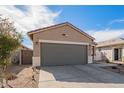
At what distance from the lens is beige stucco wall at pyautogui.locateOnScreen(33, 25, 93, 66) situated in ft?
49.1

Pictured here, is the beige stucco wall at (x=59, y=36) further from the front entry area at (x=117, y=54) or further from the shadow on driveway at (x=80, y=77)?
the front entry area at (x=117, y=54)

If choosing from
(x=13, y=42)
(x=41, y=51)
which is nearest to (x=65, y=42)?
(x=41, y=51)

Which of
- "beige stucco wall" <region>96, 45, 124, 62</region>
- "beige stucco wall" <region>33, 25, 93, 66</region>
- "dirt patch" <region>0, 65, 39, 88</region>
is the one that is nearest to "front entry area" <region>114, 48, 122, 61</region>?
"beige stucco wall" <region>96, 45, 124, 62</region>

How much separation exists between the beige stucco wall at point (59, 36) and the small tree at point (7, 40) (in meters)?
7.31

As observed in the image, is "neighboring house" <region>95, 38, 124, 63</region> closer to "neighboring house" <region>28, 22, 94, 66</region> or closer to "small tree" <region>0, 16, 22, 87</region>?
"neighboring house" <region>28, 22, 94, 66</region>

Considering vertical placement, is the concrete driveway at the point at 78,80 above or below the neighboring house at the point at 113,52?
below

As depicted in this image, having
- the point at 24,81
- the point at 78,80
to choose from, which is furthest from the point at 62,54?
the point at 24,81

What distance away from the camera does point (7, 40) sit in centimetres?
688

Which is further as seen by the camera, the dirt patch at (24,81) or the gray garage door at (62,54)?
the gray garage door at (62,54)

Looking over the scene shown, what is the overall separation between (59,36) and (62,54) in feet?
6.46

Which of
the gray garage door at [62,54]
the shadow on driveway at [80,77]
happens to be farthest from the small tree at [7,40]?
the gray garage door at [62,54]

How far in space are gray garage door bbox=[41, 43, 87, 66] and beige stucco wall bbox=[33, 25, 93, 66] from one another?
0.61 m

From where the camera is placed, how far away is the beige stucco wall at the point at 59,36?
15.0m

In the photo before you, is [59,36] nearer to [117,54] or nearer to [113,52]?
[113,52]
